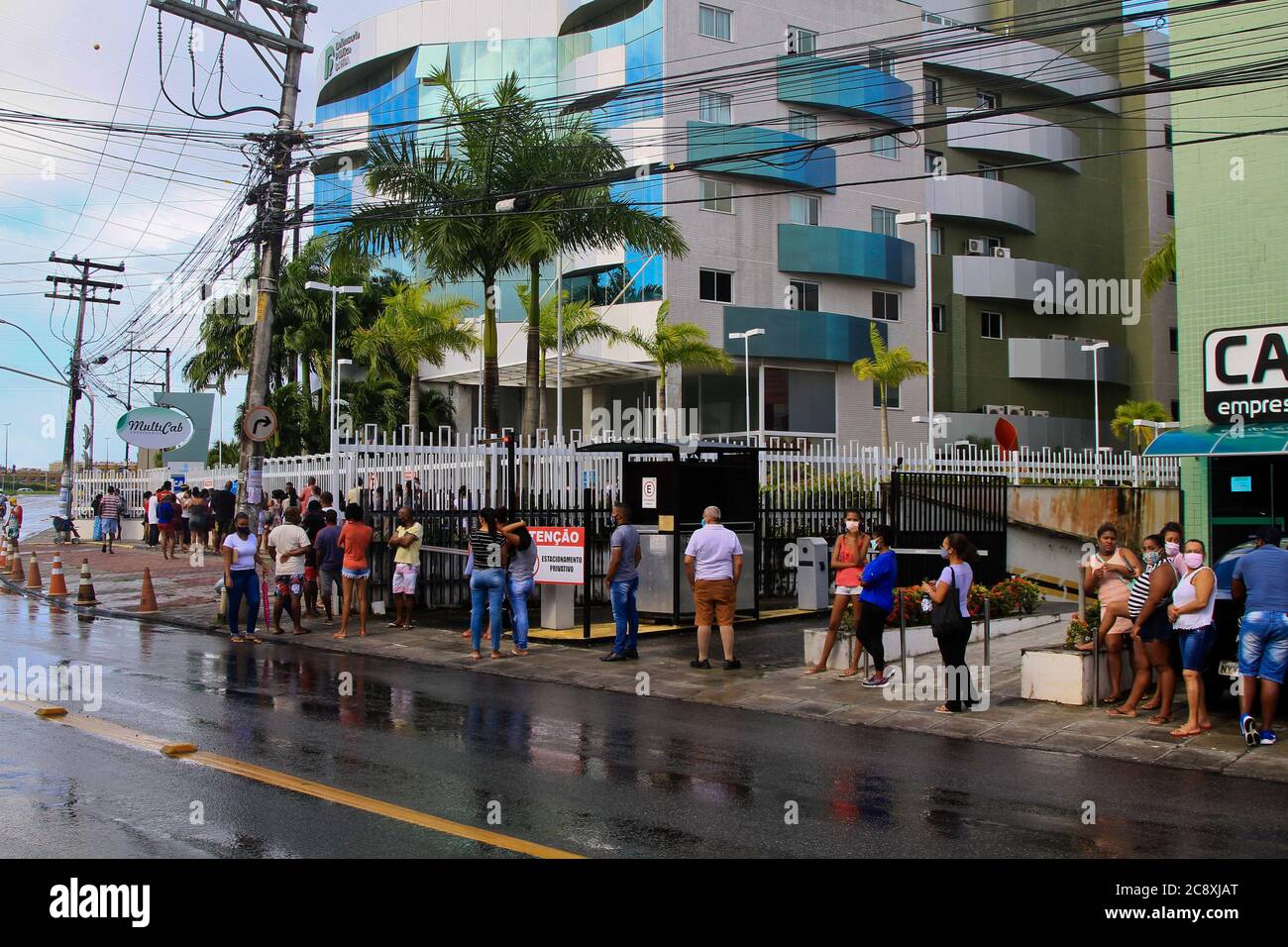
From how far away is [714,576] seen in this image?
43.6 ft

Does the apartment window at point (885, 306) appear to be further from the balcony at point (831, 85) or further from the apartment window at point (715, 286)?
the apartment window at point (715, 286)

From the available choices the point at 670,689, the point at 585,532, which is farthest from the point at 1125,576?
the point at 585,532

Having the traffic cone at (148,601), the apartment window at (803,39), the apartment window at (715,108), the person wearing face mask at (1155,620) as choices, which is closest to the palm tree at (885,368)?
the apartment window at (715,108)

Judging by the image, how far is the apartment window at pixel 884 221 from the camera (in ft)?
155

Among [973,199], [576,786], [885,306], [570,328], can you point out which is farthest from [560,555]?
[973,199]

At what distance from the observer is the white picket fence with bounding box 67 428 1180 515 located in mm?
18375

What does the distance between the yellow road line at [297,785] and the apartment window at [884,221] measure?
41617mm

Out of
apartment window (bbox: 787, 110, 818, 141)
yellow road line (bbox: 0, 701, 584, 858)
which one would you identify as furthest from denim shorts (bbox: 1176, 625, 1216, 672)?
apartment window (bbox: 787, 110, 818, 141)

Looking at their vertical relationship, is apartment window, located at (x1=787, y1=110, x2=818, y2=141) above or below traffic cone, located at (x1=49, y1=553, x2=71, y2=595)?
above

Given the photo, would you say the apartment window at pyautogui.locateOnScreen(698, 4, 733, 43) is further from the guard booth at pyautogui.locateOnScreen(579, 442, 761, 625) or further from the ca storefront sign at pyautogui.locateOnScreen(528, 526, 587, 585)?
the ca storefront sign at pyautogui.locateOnScreen(528, 526, 587, 585)

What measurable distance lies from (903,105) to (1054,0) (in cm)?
1091

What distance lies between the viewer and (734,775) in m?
8.47

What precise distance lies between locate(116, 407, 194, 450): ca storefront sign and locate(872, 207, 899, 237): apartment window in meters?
27.6

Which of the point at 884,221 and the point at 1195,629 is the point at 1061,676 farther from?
the point at 884,221
